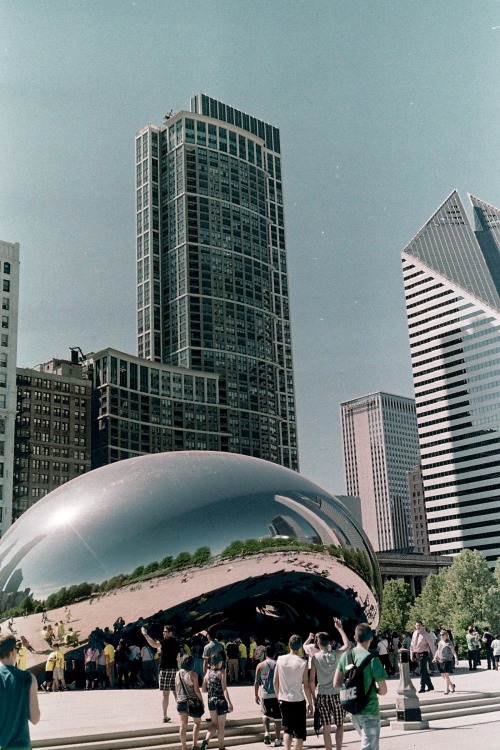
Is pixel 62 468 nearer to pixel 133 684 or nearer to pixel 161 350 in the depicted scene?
pixel 161 350

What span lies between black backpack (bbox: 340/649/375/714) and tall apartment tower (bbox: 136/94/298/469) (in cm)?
15075

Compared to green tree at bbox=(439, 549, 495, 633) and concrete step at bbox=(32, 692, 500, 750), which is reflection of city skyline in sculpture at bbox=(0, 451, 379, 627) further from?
green tree at bbox=(439, 549, 495, 633)

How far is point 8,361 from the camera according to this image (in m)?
105

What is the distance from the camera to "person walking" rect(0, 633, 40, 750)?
6602 millimetres

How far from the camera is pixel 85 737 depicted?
12062 mm

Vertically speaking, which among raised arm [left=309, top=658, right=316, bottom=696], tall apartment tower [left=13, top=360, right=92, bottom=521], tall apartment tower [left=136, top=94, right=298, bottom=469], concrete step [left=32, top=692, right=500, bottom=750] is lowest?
concrete step [left=32, top=692, right=500, bottom=750]

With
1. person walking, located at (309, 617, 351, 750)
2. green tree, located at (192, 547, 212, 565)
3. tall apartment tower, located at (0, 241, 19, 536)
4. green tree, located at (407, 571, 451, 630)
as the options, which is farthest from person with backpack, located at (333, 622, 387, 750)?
tall apartment tower, located at (0, 241, 19, 536)

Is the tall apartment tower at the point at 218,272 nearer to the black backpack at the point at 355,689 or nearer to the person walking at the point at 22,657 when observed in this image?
the person walking at the point at 22,657

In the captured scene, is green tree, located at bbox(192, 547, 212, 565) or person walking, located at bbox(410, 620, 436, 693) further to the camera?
person walking, located at bbox(410, 620, 436, 693)

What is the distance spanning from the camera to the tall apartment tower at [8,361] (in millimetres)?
99188

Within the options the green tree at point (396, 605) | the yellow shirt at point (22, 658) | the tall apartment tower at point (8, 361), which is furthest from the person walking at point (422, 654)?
the green tree at point (396, 605)

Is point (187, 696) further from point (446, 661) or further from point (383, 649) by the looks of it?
point (383, 649)

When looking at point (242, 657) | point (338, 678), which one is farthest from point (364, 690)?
point (242, 657)

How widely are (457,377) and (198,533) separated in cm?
17196
